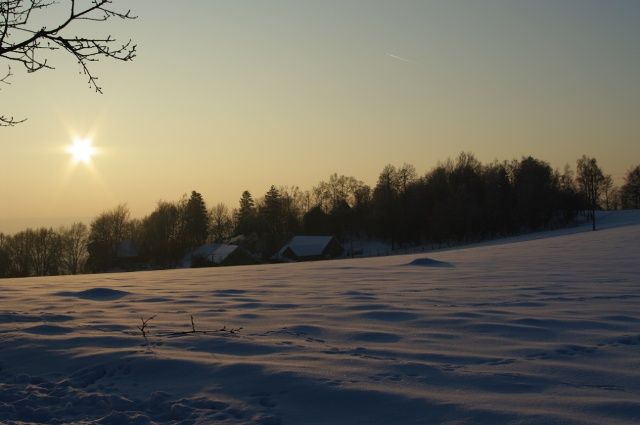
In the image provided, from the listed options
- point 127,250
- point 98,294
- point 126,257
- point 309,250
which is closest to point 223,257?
point 309,250

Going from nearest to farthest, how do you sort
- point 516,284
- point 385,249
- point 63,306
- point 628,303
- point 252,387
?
point 252,387 < point 628,303 < point 63,306 < point 516,284 < point 385,249

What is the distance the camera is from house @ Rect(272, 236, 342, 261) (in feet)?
240

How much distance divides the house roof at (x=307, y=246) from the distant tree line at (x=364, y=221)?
694 centimetres

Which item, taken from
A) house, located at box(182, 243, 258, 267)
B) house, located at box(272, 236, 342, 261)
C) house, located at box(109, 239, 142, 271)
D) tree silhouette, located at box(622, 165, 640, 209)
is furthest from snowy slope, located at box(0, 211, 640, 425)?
tree silhouette, located at box(622, 165, 640, 209)

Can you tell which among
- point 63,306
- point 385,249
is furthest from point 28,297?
point 385,249

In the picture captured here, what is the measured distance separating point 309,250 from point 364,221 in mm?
18813

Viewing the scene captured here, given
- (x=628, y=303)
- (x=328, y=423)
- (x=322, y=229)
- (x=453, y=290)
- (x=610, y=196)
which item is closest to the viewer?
(x=328, y=423)

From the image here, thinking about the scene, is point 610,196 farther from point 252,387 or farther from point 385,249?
point 252,387

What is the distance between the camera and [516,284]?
1102cm

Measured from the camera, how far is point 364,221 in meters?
90.3

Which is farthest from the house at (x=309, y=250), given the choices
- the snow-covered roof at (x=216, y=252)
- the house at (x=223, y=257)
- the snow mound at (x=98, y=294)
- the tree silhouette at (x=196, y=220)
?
the snow mound at (x=98, y=294)

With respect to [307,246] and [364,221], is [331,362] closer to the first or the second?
[307,246]

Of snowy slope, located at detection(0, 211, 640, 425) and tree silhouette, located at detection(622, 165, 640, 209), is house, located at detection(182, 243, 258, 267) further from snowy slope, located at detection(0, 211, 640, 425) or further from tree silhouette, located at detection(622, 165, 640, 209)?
tree silhouette, located at detection(622, 165, 640, 209)

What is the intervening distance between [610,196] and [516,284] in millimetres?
125728
